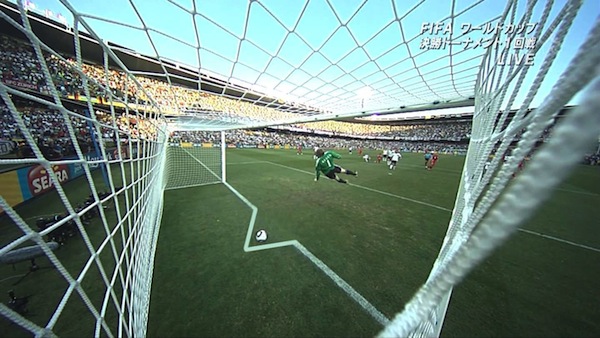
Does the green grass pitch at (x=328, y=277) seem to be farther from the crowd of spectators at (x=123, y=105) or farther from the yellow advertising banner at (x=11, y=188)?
the crowd of spectators at (x=123, y=105)

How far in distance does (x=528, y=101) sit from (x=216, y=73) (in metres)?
3.44

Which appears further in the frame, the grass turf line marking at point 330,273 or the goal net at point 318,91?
the grass turf line marking at point 330,273

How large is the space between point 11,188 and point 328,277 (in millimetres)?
6387

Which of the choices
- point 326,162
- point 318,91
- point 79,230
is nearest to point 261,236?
point 79,230


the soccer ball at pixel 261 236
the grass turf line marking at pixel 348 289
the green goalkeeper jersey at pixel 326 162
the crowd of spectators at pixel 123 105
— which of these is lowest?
the grass turf line marking at pixel 348 289

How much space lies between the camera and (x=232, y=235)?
3.78 metres

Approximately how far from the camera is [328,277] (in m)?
2.83

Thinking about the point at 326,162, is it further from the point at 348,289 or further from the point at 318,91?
the point at 348,289

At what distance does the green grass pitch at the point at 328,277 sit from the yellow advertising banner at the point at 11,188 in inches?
9.3

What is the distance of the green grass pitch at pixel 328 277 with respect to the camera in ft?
7.40

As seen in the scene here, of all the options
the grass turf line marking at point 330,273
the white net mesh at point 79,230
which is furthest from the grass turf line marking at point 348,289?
the white net mesh at point 79,230

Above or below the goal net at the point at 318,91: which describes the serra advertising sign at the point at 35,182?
below

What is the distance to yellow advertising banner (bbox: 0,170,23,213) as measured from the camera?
4426 mm

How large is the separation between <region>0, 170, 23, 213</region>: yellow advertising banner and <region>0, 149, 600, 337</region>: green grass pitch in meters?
0.24
